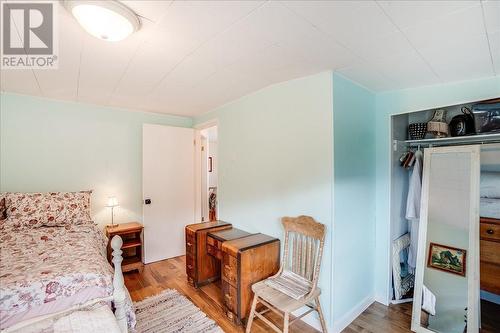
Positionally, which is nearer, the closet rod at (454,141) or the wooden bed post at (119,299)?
the wooden bed post at (119,299)

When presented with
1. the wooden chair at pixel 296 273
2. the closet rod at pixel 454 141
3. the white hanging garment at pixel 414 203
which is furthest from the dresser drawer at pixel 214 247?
the closet rod at pixel 454 141

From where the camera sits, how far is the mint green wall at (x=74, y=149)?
9.02ft

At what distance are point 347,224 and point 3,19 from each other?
285 cm

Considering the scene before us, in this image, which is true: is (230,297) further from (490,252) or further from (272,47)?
(490,252)

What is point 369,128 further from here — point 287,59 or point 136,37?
point 136,37

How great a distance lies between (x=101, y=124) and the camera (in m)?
3.30

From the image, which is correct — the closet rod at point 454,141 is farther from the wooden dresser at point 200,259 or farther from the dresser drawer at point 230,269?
the wooden dresser at point 200,259

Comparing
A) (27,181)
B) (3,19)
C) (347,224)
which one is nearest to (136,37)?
(3,19)

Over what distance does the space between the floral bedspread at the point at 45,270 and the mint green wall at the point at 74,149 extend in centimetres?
99

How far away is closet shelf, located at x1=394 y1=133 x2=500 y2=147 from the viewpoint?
2.16m

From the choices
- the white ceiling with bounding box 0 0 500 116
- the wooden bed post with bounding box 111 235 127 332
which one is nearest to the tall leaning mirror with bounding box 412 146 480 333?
the white ceiling with bounding box 0 0 500 116

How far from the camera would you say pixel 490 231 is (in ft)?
7.57

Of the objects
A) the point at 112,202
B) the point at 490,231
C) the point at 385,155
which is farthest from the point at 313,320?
the point at 112,202

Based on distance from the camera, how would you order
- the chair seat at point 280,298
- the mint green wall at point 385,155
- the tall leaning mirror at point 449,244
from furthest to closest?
the mint green wall at point 385,155 < the tall leaning mirror at point 449,244 < the chair seat at point 280,298
